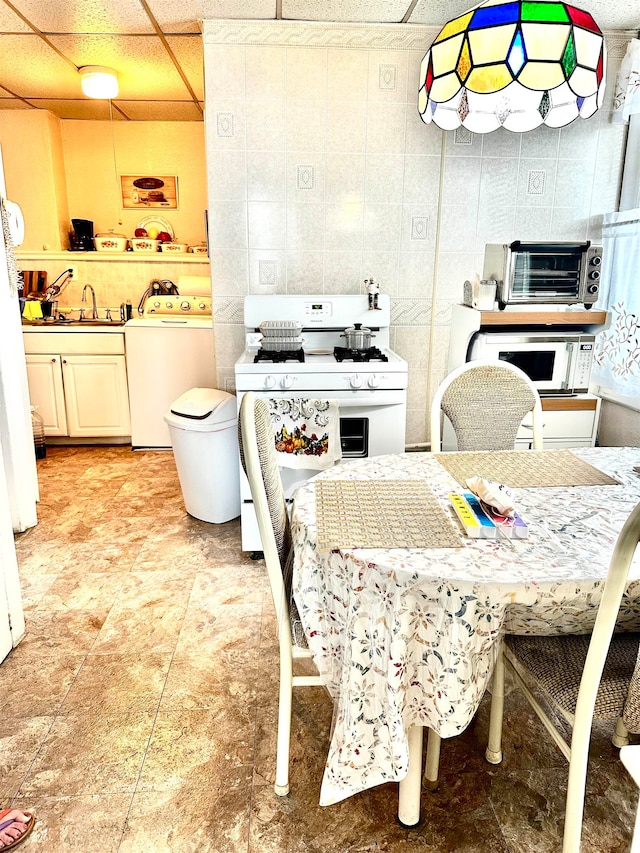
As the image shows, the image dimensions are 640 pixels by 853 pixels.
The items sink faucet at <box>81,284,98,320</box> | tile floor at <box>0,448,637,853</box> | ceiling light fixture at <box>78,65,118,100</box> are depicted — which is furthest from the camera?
sink faucet at <box>81,284,98,320</box>

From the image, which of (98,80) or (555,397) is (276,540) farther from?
(98,80)

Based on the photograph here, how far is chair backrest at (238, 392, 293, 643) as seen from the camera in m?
1.42

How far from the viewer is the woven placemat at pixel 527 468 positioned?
1744 millimetres

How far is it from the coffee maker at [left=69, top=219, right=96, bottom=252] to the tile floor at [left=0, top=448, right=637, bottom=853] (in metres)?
2.90

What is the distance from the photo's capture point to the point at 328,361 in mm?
2717

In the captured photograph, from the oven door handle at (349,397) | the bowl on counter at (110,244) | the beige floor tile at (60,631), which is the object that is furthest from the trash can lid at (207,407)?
the bowl on counter at (110,244)

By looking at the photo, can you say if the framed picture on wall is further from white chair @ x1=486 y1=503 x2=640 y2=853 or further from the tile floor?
white chair @ x1=486 y1=503 x2=640 y2=853

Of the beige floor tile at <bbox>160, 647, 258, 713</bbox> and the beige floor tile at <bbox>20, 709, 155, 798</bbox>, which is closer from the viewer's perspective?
the beige floor tile at <bbox>20, 709, 155, 798</bbox>

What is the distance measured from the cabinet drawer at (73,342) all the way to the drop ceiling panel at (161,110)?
65.5 inches

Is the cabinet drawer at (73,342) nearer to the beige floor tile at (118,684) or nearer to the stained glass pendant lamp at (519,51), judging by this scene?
the beige floor tile at (118,684)

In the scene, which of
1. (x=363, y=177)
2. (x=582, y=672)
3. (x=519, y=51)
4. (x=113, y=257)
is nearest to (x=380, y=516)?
(x=582, y=672)

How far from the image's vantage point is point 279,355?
111 inches

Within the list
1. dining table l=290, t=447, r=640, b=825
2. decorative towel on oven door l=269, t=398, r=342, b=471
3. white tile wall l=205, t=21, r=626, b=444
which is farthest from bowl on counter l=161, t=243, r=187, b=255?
dining table l=290, t=447, r=640, b=825

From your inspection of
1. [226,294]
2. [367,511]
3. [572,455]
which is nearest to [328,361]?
[226,294]
